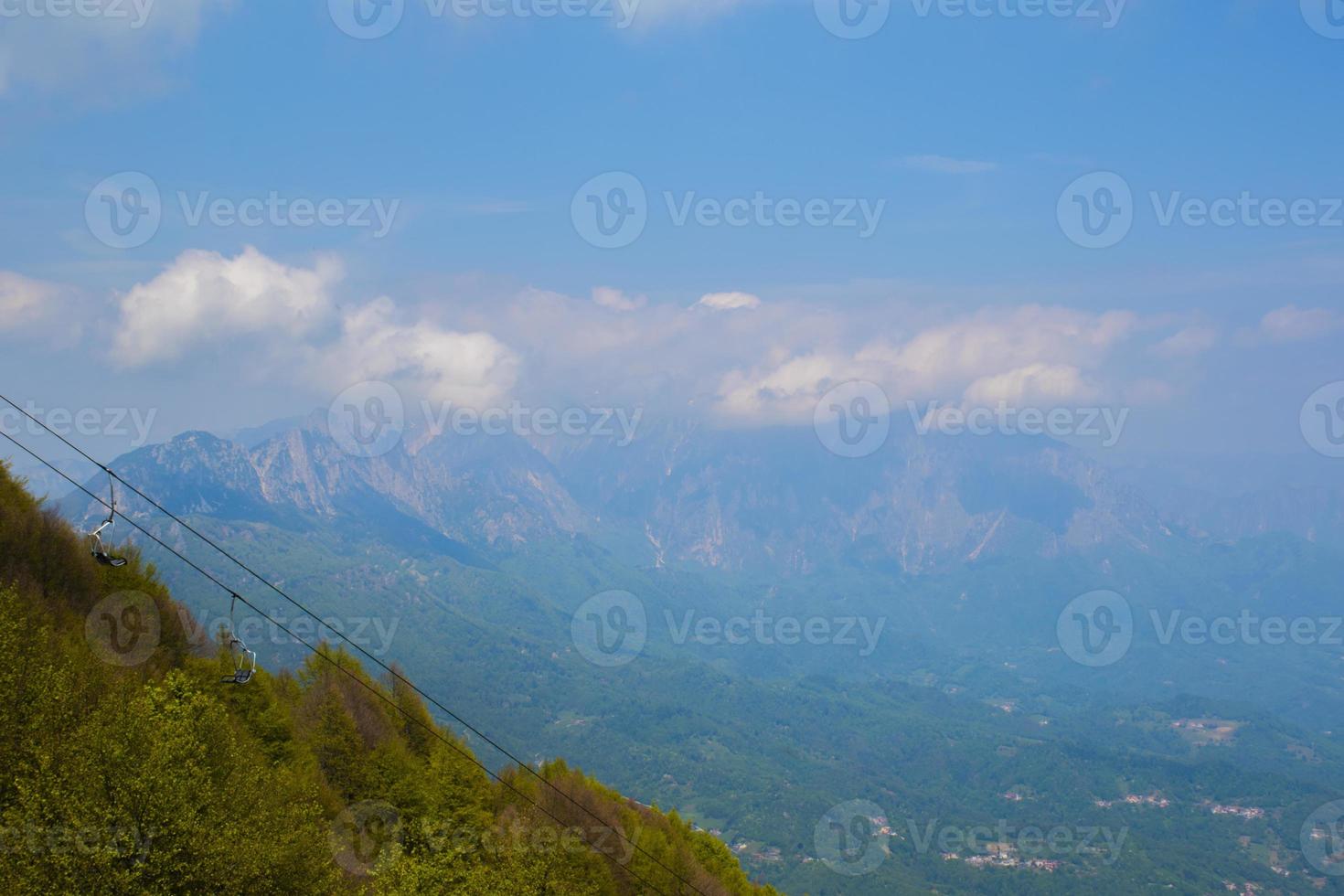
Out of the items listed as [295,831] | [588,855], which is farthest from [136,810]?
[588,855]

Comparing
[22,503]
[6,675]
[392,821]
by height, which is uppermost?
[22,503]

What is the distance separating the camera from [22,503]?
47.9 m

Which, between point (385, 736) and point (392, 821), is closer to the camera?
point (392, 821)

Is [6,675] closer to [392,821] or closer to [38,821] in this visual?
[38,821]

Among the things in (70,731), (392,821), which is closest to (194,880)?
(70,731)

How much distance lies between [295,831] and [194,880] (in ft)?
14.6

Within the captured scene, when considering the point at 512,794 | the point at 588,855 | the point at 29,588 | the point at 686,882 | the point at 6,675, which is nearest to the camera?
the point at 6,675

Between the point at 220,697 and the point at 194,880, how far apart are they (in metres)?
25.8

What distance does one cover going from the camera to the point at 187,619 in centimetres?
5616

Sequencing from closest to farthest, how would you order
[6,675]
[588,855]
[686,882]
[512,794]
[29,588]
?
1. [6,675]
2. [29,588]
3. [588,855]
4. [686,882]
5. [512,794]

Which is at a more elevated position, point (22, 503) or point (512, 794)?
point (22, 503)

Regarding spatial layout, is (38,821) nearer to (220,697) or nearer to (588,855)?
(220,697)

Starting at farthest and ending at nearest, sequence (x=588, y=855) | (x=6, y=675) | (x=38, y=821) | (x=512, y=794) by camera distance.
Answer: (x=512, y=794) → (x=588, y=855) → (x=6, y=675) → (x=38, y=821)

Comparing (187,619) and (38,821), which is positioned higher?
(187,619)
